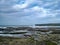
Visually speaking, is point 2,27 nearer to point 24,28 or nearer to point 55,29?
point 24,28

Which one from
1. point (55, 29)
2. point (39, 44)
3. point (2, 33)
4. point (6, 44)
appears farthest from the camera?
point (55, 29)

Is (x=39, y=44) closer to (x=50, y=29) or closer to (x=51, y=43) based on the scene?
(x=51, y=43)

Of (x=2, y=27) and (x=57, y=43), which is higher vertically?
(x=2, y=27)

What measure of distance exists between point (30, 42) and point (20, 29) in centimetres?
605

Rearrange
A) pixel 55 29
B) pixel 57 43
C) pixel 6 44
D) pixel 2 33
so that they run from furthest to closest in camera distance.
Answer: pixel 55 29, pixel 2 33, pixel 57 43, pixel 6 44

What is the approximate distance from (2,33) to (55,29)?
176 inches

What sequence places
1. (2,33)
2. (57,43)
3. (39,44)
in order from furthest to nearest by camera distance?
1. (2,33)
2. (57,43)
3. (39,44)

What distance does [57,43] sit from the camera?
10.1 m

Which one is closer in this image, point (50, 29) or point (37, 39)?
point (37, 39)

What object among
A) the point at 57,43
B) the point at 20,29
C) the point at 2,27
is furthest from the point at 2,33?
the point at 57,43

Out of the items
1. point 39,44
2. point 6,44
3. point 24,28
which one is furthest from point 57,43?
point 24,28

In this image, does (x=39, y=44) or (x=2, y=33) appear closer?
(x=39, y=44)

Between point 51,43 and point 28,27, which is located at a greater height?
point 28,27

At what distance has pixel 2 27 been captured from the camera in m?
13.7
